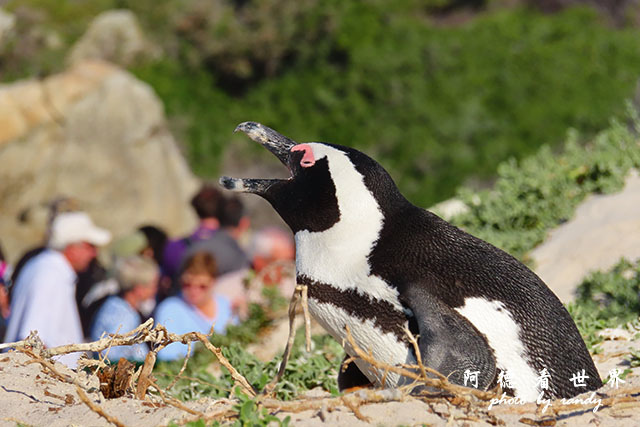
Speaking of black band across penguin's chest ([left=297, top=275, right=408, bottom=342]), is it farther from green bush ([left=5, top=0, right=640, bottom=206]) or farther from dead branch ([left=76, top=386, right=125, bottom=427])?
green bush ([left=5, top=0, right=640, bottom=206])

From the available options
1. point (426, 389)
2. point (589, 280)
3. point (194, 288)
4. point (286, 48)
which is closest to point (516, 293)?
point (426, 389)

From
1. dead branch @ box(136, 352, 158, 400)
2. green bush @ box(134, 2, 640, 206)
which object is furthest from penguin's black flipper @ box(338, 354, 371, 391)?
green bush @ box(134, 2, 640, 206)

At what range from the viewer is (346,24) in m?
18.1

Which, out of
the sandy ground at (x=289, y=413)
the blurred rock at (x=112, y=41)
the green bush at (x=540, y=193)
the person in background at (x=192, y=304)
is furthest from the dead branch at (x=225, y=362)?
the blurred rock at (x=112, y=41)

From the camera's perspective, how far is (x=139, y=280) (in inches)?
208

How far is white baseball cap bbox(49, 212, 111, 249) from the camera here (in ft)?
18.5

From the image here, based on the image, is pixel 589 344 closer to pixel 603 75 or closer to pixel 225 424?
pixel 225 424

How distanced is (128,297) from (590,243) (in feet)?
9.97

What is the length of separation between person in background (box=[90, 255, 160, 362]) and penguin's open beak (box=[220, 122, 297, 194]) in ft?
6.66

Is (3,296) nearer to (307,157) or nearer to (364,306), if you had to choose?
(307,157)

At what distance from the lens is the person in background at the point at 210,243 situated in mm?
6352

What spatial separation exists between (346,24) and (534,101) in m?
4.67

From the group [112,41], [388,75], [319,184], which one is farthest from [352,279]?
[112,41]

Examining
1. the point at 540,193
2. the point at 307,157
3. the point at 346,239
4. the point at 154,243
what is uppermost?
the point at 540,193
